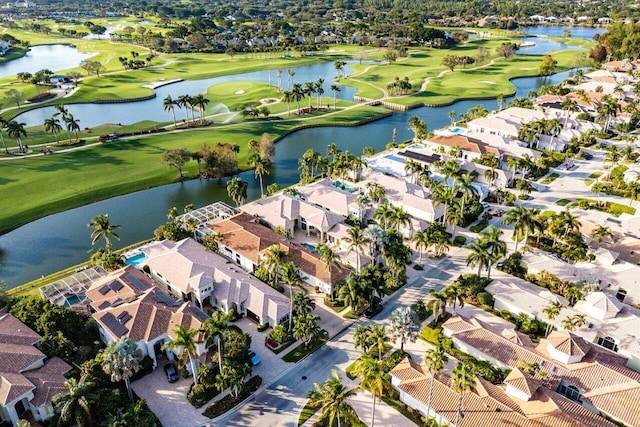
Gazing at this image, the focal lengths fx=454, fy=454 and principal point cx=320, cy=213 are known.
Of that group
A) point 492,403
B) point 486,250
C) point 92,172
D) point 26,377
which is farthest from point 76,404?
point 92,172

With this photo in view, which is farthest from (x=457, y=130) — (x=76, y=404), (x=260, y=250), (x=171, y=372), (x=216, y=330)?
(x=76, y=404)

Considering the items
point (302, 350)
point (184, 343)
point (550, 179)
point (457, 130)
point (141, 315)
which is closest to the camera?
point (184, 343)

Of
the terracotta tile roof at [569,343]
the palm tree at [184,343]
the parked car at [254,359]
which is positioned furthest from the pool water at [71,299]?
the terracotta tile roof at [569,343]

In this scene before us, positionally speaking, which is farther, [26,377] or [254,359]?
[254,359]

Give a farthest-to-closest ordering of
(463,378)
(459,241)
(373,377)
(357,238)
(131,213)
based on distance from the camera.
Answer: (131,213) → (459,241) → (357,238) → (373,377) → (463,378)

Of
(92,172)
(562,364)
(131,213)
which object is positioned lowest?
(131,213)

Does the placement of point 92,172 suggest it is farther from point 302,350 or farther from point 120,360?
point 302,350

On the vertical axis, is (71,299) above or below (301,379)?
above

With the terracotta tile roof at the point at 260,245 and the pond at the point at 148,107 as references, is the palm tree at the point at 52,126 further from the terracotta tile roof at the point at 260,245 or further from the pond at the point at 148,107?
the terracotta tile roof at the point at 260,245
